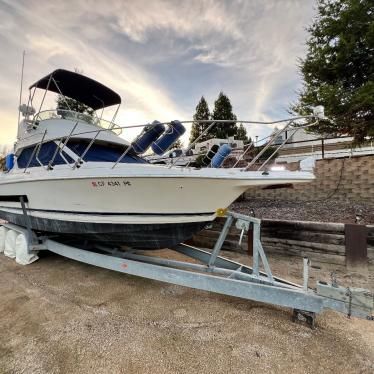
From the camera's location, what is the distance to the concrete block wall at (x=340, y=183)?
20.5ft

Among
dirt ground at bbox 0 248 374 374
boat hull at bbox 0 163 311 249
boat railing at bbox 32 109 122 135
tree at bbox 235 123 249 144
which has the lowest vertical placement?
dirt ground at bbox 0 248 374 374

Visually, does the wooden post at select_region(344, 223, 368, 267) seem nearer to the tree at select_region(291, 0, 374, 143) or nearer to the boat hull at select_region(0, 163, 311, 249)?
the boat hull at select_region(0, 163, 311, 249)

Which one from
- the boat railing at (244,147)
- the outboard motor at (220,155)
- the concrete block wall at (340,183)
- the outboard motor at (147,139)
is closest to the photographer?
the boat railing at (244,147)

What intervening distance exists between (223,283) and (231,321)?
38 cm

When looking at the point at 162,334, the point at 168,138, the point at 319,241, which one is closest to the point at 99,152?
the point at 168,138

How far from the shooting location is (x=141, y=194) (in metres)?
2.74

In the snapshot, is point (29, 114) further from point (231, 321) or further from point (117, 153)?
point (231, 321)

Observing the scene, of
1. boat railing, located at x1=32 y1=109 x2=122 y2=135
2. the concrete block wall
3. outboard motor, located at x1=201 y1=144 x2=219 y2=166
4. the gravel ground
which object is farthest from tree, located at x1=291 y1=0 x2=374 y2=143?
boat railing, located at x1=32 y1=109 x2=122 y2=135

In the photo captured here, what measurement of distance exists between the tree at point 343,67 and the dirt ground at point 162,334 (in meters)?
5.42

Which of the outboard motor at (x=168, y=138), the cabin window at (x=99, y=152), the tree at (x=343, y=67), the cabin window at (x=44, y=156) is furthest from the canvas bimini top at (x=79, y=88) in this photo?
the tree at (x=343, y=67)

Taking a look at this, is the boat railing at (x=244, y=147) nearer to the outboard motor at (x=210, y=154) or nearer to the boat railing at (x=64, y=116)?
the boat railing at (x=64, y=116)

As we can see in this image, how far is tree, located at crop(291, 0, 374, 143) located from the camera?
22.4 feet

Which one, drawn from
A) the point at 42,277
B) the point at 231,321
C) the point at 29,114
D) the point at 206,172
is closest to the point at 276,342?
the point at 231,321

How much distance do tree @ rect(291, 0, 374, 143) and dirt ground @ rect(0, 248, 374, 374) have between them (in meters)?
5.42
